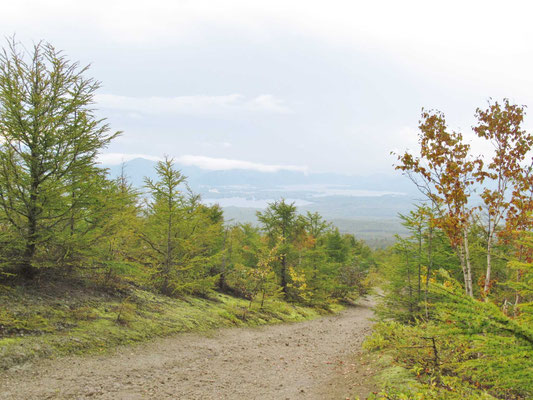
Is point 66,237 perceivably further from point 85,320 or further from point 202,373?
point 202,373

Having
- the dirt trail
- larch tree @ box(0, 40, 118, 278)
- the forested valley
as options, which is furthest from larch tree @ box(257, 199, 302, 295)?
larch tree @ box(0, 40, 118, 278)

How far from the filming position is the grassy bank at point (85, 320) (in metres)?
7.93

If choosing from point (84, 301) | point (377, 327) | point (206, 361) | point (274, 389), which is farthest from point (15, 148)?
point (377, 327)

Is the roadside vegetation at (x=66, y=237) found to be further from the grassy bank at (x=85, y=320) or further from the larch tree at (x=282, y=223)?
the larch tree at (x=282, y=223)

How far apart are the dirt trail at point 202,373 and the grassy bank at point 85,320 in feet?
1.61

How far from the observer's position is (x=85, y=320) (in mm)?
9891

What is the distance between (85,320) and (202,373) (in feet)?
14.1

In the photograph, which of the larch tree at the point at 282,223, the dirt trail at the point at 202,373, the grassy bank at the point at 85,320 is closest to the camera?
the dirt trail at the point at 202,373

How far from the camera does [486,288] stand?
7410mm

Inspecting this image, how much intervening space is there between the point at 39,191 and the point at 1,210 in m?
1.26

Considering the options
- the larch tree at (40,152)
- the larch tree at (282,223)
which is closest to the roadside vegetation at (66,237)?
the larch tree at (40,152)

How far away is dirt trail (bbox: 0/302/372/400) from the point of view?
22.4 ft

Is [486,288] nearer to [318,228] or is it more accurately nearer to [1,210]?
[1,210]

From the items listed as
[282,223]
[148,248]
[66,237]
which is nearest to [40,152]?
[66,237]
